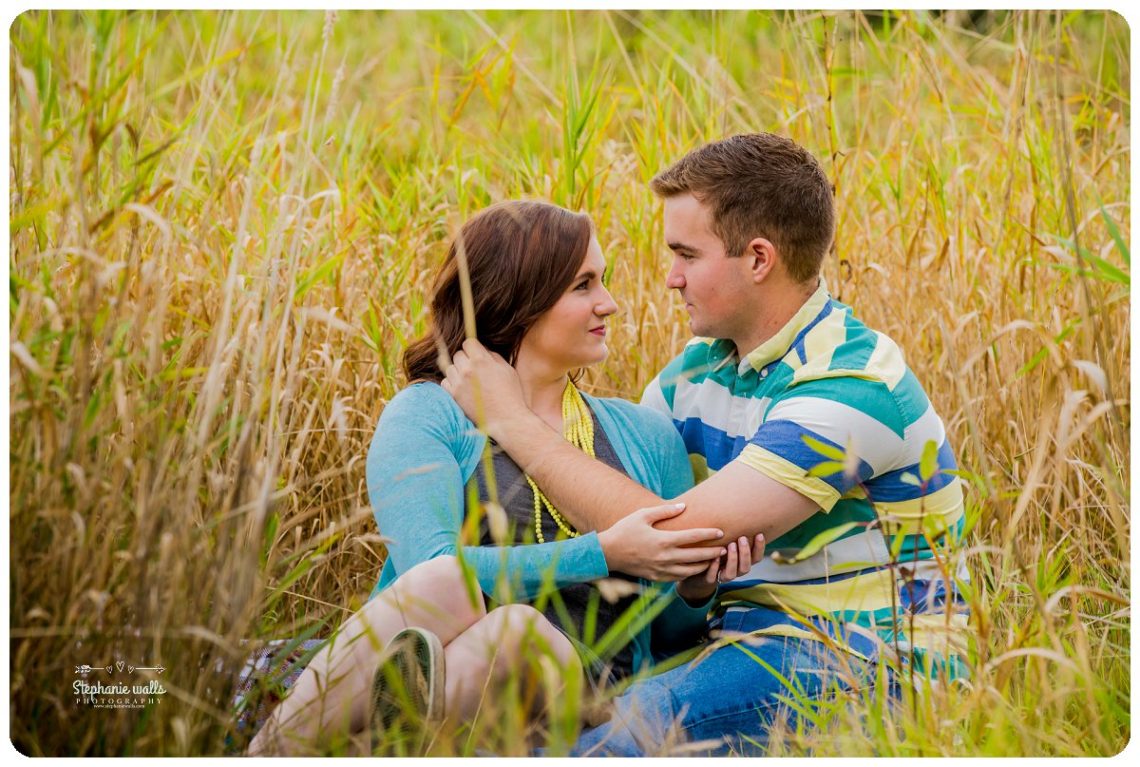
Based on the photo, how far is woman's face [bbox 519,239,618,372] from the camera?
8.19 feet

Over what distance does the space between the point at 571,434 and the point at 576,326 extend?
24cm

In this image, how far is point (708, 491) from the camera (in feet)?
7.48

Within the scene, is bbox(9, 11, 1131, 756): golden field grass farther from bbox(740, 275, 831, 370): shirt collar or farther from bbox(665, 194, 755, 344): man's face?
bbox(665, 194, 755, 344): man's face

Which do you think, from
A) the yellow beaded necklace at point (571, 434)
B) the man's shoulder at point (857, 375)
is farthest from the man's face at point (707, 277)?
the yellow beaded necklace at point (571, 434)

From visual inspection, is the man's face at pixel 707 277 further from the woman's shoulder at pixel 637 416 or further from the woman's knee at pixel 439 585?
the woman's knee at pixel 439 585

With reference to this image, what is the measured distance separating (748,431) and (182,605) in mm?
1210

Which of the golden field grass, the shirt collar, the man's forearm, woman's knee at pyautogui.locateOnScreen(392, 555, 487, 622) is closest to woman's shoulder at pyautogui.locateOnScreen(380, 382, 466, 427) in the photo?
the man's forearm

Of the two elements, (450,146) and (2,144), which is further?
(450,146)

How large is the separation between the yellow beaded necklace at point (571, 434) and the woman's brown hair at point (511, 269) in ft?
0.56

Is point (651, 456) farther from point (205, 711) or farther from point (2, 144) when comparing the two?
point (2, 144)

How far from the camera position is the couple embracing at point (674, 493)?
82.1 inches

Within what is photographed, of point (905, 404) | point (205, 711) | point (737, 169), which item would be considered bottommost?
point (205, 711)

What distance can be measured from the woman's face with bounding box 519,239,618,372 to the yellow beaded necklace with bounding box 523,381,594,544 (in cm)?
9

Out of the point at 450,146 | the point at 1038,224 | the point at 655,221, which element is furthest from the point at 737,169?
the point at 450,146
